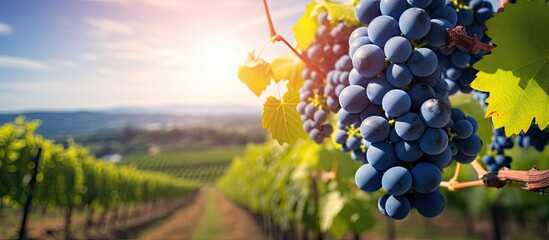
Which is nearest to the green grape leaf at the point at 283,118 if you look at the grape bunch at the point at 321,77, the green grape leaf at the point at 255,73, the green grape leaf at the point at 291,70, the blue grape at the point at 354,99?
the grape bunch at the point at 321,77

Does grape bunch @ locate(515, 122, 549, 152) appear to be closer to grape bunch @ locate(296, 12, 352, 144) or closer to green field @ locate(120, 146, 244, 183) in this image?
grape bunch @ locate(296, 12, 352, 144)

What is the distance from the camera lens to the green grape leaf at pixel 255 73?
5.44ft

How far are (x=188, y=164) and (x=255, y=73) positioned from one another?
407 ft

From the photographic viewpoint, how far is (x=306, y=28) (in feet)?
6.08

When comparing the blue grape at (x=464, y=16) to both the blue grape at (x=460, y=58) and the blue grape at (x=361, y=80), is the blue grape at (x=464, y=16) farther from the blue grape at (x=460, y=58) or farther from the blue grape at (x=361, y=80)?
the blue grape at (x=361, y=80)

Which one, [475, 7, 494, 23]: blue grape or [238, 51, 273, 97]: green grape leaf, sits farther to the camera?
[238, 51, 273, 97]: green grape leaf

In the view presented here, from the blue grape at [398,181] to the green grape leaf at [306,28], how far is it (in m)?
0.95

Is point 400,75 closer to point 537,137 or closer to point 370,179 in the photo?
point 370,179

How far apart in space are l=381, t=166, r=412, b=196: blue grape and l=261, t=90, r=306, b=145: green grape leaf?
0.59 metres

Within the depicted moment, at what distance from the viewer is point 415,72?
1.06m

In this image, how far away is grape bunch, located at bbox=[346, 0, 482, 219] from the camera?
102 cm

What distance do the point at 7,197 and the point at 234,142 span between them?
536ft

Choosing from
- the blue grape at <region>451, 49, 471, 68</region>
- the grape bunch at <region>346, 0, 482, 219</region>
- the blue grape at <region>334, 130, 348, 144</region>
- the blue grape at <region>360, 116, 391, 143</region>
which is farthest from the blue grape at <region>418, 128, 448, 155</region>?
the blue grape at <region>451, 49, 471, 68</region>

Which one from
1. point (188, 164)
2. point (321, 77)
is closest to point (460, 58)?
point (321, 77)
